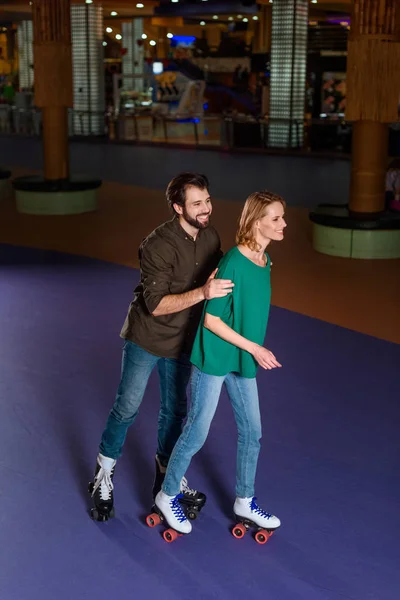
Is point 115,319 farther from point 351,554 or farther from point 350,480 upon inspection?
point 351,554

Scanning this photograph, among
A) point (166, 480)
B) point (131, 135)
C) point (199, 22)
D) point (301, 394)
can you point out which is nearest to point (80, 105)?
point (131, 135)

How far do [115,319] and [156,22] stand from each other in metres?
22.6

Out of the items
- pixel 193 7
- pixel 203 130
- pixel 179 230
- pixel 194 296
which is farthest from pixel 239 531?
pixel 193 7

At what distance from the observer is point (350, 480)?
422cm

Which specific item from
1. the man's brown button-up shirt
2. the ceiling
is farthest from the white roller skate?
the ceiling

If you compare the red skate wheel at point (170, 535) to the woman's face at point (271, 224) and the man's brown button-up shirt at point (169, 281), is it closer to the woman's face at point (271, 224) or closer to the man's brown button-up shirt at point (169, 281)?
the man's brown button-up shirt at point (169, 281)

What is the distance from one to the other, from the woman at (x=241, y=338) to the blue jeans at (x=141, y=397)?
26cm

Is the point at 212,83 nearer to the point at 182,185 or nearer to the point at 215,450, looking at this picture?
the point at 215,450

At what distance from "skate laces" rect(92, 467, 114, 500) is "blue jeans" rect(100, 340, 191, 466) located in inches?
3.2

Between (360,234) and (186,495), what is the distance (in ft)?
20.6

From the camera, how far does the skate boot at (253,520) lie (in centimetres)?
362

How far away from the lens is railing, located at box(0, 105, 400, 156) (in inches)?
597

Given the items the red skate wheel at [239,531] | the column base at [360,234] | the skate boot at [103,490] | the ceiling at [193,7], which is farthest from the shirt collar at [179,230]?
the ceiling at [193,7]

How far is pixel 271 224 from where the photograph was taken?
129 inches
